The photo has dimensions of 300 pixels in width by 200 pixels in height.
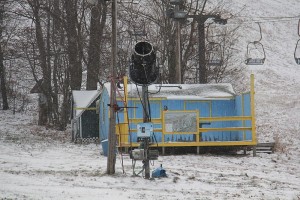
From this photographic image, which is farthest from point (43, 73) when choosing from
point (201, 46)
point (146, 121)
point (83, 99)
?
point (146, 121)

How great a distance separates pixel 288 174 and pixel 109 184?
6.36 metres

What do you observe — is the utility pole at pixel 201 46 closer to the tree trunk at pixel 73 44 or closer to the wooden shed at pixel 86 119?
the wooden shed at pixel 86 119

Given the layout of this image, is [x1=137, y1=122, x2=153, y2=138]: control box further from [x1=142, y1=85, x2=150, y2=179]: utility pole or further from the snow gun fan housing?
the snow gun fan housing

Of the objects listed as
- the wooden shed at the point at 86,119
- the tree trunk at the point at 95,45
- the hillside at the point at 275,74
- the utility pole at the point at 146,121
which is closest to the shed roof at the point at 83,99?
the wooden shed at the point at 86,119

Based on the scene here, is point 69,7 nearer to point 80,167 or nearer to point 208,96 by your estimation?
point 208,96

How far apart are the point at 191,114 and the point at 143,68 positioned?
780 cm

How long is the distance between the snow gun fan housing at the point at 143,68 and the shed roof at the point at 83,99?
14.7 metres

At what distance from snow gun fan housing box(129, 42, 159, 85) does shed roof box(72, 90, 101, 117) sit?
14673mm

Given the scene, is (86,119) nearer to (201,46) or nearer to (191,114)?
(201,46)

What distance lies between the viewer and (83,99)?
29656mm

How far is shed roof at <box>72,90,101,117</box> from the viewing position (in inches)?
1132

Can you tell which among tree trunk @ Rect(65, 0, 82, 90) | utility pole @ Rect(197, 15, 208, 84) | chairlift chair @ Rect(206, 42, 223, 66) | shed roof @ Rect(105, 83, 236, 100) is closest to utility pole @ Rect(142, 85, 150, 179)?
shed roof @ Rect(105, 83, 236, 100)

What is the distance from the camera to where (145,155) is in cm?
1384

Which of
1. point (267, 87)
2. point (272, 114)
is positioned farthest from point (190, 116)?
point (267, 87)
